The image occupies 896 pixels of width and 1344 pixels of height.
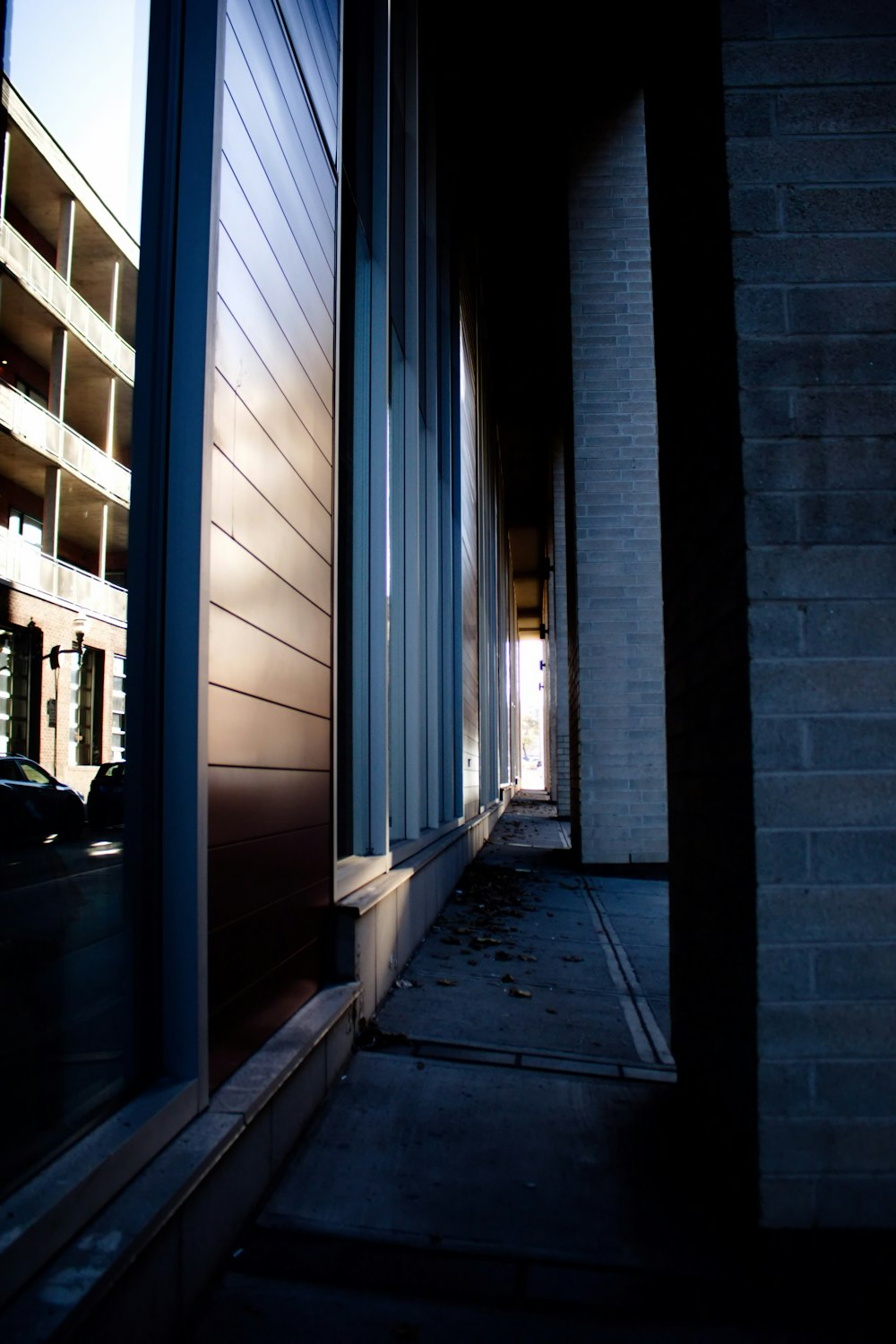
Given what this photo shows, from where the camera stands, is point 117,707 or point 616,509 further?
point 616,509

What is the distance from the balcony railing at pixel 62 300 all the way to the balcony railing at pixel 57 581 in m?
0.45

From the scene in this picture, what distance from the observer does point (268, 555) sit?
8.94 ft

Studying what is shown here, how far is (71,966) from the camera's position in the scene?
1664 millimetres

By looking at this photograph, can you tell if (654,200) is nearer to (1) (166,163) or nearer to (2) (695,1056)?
(1) (166,163)

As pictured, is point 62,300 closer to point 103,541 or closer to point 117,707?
point 103,541

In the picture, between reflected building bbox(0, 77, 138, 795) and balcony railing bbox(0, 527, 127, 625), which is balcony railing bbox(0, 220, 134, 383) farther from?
balcony railing bbox(0, 527, 127, 625)

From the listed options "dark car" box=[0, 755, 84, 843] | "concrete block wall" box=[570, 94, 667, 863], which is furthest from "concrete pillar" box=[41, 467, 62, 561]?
"concrete block wall" box=[570, 94, 667, 863]

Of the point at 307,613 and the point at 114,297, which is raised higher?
the point at 114,297

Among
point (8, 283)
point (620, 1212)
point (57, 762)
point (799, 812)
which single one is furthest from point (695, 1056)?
point (8, 283)

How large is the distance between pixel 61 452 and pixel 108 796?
68 centimetres

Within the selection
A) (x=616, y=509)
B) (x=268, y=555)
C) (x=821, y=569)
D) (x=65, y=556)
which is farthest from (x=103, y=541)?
(x=616, y=509)

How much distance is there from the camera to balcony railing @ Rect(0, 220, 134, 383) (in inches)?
58.6

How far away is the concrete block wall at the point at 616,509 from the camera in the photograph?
9172 millimetres

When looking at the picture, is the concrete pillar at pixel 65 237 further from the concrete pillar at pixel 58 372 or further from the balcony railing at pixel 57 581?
the balcony railing at pixel 57 581
